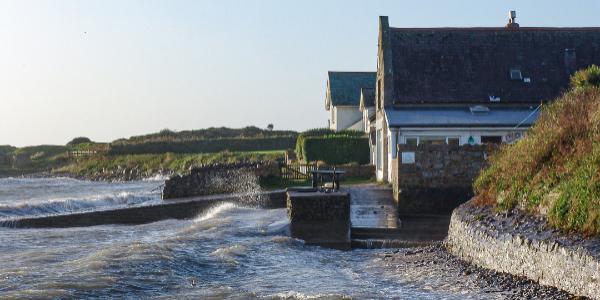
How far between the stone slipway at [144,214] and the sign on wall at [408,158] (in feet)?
19.5

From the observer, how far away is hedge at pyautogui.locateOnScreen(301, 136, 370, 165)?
42438 mm

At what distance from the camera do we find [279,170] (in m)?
37.3

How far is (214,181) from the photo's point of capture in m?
34.7

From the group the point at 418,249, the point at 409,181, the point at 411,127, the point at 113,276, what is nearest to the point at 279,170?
the point at 411,127

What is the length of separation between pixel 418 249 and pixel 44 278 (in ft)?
25.6

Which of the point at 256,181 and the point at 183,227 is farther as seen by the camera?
the point at 256,181

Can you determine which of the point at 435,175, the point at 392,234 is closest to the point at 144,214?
the point at 435,175

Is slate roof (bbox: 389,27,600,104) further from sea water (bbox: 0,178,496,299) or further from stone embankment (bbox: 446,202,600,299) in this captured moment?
stone embankment (bbox: 446,202,600,299)

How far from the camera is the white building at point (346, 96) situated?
61344mm

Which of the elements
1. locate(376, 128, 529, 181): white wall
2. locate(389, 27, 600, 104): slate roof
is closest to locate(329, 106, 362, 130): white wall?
locate(389, 27, 600, 104): slate roof

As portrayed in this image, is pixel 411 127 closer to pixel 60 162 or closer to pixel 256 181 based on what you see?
pixel 256 181

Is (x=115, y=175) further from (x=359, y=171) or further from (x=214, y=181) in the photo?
(x=359, y=171)

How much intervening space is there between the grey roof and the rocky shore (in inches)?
510

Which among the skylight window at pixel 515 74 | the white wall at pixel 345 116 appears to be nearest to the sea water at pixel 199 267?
the skylight window at pixel 515 74
